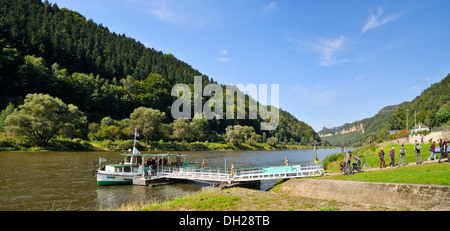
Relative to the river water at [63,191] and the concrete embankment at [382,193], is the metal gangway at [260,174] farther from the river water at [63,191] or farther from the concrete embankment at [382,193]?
the concrete embankment at [382,193]

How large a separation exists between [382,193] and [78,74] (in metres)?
133

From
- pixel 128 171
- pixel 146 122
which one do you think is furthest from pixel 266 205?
pixel 146 122

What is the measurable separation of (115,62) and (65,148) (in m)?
114

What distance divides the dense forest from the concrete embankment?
70346 mm

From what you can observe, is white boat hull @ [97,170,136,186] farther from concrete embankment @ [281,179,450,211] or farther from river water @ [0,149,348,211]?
concrete embankment @ [281,179,450,211]

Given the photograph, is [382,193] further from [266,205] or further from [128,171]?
[128,171]

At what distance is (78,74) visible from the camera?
392ft

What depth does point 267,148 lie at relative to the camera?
15588 centimetres

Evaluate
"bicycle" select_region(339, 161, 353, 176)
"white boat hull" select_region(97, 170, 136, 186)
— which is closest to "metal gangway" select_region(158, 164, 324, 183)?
"bicycle" select_region(339, 161, 353, 176)

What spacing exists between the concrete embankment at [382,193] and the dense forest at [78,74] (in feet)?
231

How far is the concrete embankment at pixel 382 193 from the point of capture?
42.9 feet

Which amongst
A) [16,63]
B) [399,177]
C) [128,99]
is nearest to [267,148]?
[128,99]

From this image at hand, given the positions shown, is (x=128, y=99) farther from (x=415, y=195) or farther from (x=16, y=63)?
(x=415, y=195)

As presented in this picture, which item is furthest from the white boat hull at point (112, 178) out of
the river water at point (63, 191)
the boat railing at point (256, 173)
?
the boat railing at point (256, 173)
